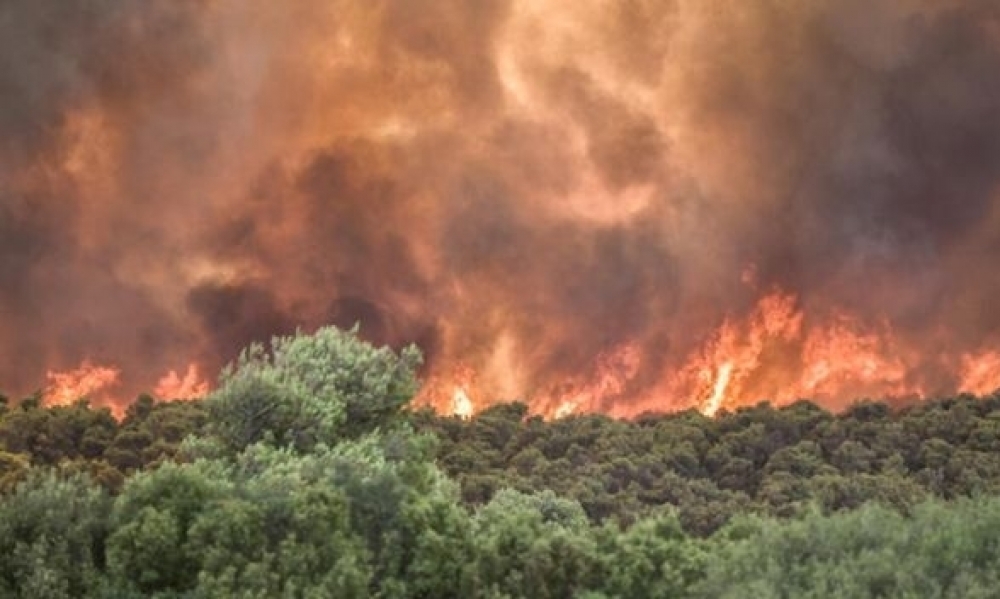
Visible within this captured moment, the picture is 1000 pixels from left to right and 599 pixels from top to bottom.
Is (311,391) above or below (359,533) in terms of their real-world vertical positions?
above

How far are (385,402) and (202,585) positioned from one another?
14838 mm

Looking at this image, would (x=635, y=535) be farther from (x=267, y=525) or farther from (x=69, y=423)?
(x=69, y=423)

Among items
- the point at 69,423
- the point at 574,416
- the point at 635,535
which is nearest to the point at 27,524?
the point at 635,535

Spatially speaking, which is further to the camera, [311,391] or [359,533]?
[311,391]

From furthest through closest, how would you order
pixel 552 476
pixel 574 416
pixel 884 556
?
pixel 574 416 < pixel 552 476 < pixel 884 556

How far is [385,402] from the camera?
2527 inches

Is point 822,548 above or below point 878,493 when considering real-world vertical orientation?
below

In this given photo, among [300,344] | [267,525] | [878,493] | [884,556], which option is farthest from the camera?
[878,493]

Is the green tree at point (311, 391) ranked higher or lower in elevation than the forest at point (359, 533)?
higher

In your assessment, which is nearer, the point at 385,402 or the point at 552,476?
the point at 385,402

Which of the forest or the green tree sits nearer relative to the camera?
the forest

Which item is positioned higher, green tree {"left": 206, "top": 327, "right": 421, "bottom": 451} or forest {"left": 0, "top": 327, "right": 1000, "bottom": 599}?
green tree {"left": 206, "top": 327, "right": 421, "bottom": 451}

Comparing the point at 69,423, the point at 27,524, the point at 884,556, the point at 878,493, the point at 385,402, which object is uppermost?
the point at 69,423

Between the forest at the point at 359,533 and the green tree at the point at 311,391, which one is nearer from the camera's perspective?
the forest at the point at 359,533
